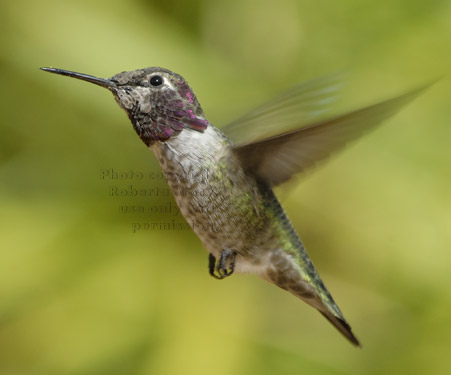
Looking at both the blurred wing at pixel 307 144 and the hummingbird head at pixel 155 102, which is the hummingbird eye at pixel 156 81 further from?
the blurred wing at pixel 307 144

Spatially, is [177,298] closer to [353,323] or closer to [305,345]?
[305,345]

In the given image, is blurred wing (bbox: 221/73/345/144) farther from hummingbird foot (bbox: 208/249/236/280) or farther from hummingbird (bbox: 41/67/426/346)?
hummingbird foot (bbox: 208/249/236/280)

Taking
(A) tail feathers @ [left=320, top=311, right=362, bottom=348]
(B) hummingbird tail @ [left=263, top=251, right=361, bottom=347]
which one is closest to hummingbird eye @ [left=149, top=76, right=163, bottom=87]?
(B) hummingbird tail @ [left=263, top=251, right=361, bottom=347]

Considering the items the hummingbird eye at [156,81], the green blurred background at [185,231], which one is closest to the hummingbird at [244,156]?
the hummingbird eye at [156,81]

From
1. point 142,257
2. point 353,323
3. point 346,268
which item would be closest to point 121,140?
point 142,257

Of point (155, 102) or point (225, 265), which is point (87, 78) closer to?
point (155, 102)

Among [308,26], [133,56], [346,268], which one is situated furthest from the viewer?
[308,26]
